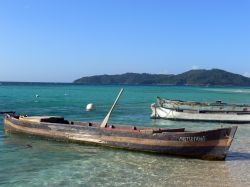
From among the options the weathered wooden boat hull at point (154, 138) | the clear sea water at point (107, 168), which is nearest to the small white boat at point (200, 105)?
the clear sea water at point (107, 168)

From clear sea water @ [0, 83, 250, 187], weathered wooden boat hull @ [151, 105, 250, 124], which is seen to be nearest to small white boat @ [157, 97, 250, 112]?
weathered wooden boat hull @ [151, 105, 250, 124]

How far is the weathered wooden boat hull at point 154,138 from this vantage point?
17.8m

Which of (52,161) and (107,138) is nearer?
(52,161)

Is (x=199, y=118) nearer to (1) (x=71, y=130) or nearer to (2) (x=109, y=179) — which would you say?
(1) (x=71, y=130)

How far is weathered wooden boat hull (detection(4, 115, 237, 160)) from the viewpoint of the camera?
17.8m

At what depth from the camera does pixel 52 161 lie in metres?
17.8

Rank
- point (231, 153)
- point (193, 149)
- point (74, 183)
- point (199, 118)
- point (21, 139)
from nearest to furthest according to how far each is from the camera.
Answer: point (74, 183), point (193, 149), point (231, 153), point (21, 139), point (199, 118)

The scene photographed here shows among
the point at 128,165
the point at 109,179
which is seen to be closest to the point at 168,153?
the point at 128,165

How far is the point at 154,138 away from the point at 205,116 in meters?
17.2

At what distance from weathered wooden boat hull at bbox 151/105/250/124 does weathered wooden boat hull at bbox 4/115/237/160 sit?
48.6ft

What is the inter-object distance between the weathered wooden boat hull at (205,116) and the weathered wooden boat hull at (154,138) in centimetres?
1481

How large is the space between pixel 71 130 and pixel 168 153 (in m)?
6.01

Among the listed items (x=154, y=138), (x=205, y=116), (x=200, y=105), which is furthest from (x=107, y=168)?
(x=200, y=105)

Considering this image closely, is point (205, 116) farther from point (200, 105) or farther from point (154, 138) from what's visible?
point (154, 138)
